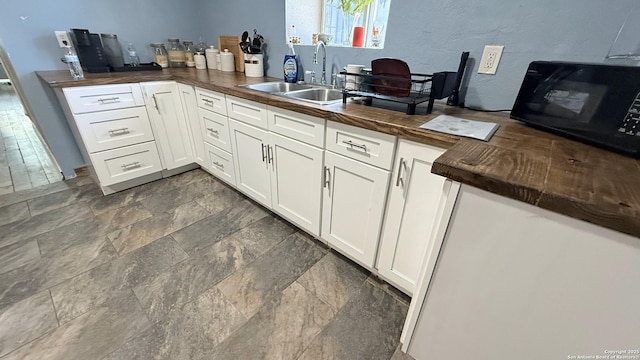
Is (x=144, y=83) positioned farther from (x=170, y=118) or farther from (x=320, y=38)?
(x=320, y=38)

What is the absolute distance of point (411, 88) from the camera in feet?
3.99

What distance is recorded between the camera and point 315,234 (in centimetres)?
154

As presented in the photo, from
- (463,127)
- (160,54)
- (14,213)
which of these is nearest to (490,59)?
(463,127)

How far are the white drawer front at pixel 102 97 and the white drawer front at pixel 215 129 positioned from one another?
451 mm

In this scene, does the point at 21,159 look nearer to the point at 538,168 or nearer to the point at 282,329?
the point at 282,329

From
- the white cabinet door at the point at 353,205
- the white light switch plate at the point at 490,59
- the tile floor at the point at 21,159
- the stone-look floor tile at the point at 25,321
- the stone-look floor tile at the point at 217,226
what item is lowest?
the stone-look floor tile at the point at 25,321

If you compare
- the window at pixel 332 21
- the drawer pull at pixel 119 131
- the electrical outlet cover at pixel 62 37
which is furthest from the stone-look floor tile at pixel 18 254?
the window at pixel 332 21

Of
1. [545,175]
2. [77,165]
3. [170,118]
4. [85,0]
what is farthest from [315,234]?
[85,0]

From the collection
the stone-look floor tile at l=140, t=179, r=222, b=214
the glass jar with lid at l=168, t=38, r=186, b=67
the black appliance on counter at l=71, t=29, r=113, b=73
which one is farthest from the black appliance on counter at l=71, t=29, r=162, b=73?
the stone-look floor tile at l=140, t=179, r=222, b=214

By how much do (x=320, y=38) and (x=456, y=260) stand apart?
1.58 metres

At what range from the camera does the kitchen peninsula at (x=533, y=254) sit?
1.66 feet

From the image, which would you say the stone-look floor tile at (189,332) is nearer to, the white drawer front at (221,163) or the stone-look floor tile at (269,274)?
the stone-look floor tile at (269,274)

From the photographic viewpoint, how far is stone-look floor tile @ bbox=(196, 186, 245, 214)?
193cm

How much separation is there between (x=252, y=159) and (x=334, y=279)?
0.91 metres
